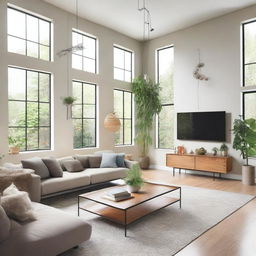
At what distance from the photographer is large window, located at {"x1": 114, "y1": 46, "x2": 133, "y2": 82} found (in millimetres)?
7816

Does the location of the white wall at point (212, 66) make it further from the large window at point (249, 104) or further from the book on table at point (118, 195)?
the book on table at point (118, 195)

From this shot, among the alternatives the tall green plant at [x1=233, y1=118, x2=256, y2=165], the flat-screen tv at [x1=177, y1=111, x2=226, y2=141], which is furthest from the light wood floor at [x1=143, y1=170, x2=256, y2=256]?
the flat-screen tv at [x1=177, y1=111, x2=226, y2=141]

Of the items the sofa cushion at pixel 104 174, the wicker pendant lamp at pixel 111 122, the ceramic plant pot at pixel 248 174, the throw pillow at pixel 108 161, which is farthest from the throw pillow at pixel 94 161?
the ceramic plant pot at pixel 248 174

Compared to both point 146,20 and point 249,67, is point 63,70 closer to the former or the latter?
point 146,20

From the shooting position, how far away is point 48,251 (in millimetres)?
2309

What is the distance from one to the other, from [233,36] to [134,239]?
5863mm

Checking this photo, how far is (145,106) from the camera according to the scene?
7.75 metres

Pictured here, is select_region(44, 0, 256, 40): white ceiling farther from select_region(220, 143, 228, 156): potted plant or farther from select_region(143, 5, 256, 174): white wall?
select_region(220, 143, 228, 156): potted plant

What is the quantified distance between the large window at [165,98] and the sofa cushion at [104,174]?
2799 mm

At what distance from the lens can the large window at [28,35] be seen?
5.36m

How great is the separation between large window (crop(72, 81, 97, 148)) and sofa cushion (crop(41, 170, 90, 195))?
1.77 m

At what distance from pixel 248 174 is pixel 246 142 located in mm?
767

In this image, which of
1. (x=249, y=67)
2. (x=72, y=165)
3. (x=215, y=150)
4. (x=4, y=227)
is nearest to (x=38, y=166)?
(x=72, y=165)

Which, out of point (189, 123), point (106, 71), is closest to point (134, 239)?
point (189, 123)
